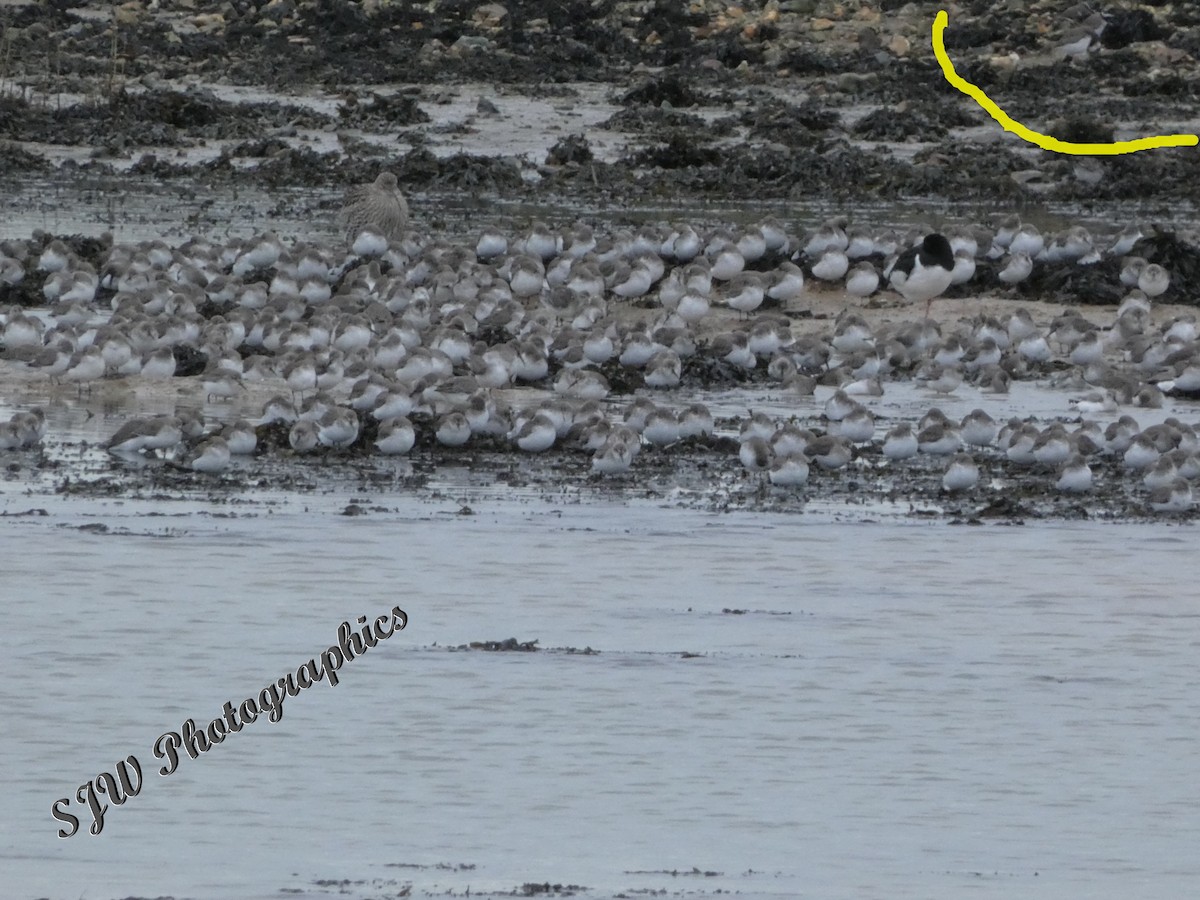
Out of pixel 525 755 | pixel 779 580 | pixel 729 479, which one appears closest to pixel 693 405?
pixel 729 479

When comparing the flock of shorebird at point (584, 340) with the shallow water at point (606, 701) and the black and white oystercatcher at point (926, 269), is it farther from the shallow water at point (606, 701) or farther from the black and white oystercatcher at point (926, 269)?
the shallow water at point (606, 701)

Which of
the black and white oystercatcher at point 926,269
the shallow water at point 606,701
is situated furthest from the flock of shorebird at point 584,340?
the shallow water at point 606,701

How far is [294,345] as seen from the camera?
1407cm

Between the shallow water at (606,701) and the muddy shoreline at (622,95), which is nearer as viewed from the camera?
the shallow water at (606,701)

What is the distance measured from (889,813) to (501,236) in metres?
10.8

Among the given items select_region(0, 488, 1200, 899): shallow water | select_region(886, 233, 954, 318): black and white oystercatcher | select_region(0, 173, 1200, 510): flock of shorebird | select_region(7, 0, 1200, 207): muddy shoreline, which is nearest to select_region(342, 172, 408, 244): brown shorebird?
select_region(0, 173, 1200, 510): flock of shorebird

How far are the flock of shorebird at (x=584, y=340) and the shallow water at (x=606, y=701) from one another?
39.5 inches

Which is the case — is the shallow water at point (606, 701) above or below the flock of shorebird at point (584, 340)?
below

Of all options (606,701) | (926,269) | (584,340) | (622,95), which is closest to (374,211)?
(926,269)

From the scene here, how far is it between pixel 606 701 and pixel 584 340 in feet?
19.7

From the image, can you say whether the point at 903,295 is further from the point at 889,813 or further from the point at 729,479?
the point at 889,813

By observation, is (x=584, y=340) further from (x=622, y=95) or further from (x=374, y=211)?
(x=622, y=95)

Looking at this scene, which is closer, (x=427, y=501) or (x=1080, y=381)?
(x=427, y=501)

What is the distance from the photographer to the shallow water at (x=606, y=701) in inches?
273
